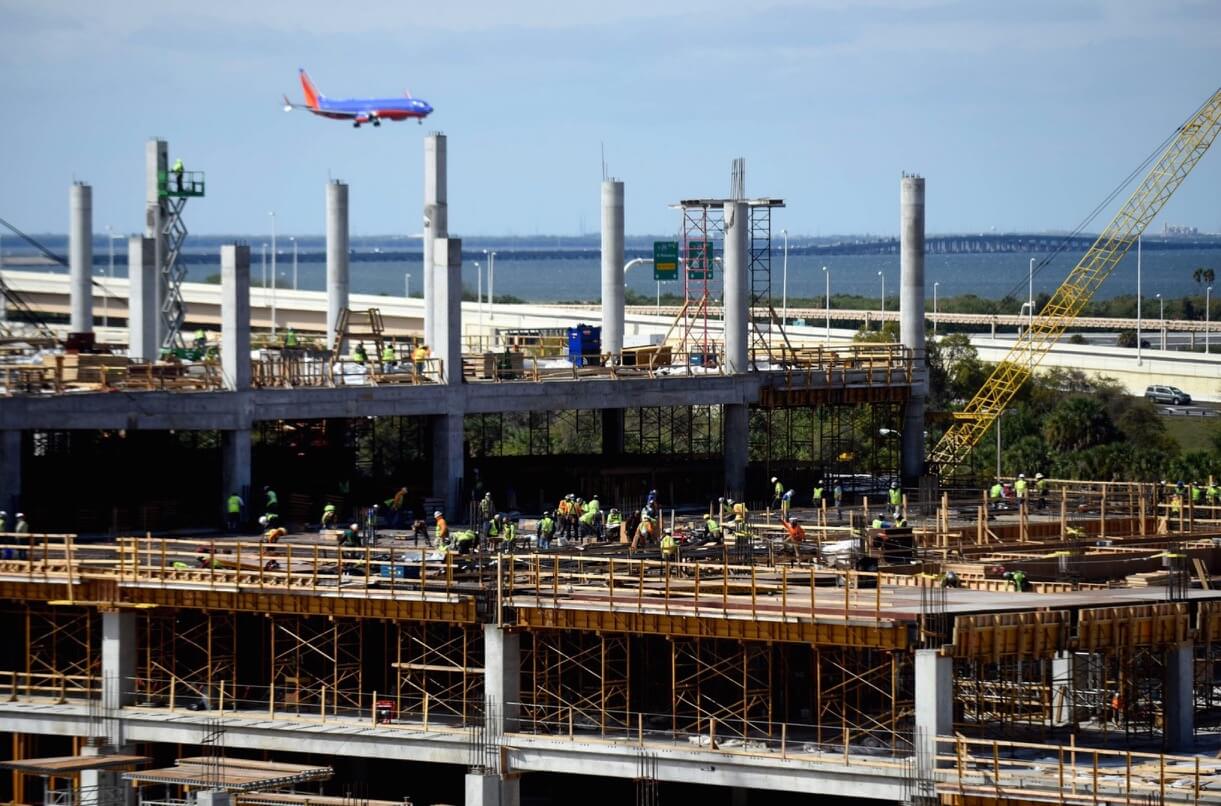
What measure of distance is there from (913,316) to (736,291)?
923 cm

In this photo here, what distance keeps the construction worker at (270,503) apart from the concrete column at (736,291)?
18.4m

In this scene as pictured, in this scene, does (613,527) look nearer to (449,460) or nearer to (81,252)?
(449,460)

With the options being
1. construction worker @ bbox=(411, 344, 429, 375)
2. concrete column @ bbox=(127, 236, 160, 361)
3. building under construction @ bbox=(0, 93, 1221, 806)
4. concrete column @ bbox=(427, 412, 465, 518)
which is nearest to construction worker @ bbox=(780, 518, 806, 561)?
building under construction @ bbox=(0, 93, 1221, 806)

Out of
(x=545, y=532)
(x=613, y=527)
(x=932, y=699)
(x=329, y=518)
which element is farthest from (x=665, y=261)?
(x=932, y=699)

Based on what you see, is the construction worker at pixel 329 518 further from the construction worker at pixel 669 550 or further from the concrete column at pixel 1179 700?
the concrete column at pixel 1179 700

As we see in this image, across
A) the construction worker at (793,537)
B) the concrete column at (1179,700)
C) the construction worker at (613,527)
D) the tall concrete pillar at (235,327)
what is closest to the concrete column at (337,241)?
the tall concrete pillar at (235,327)

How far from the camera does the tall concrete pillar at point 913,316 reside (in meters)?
87.9

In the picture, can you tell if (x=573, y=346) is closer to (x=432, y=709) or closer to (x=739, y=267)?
(x=739, y=267)

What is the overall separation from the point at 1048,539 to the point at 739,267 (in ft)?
57.6

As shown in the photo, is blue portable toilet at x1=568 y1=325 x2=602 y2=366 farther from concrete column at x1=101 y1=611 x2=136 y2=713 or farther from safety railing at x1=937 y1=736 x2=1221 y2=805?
safety railing at x1=937 y1=736 x2=1221 y2=805

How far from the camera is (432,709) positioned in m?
57.3

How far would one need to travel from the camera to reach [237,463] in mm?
73000

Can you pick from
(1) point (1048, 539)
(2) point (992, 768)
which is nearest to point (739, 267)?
(1) point (1048, 539)

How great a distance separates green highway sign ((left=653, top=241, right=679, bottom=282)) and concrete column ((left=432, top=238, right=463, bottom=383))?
21311 millimetres
